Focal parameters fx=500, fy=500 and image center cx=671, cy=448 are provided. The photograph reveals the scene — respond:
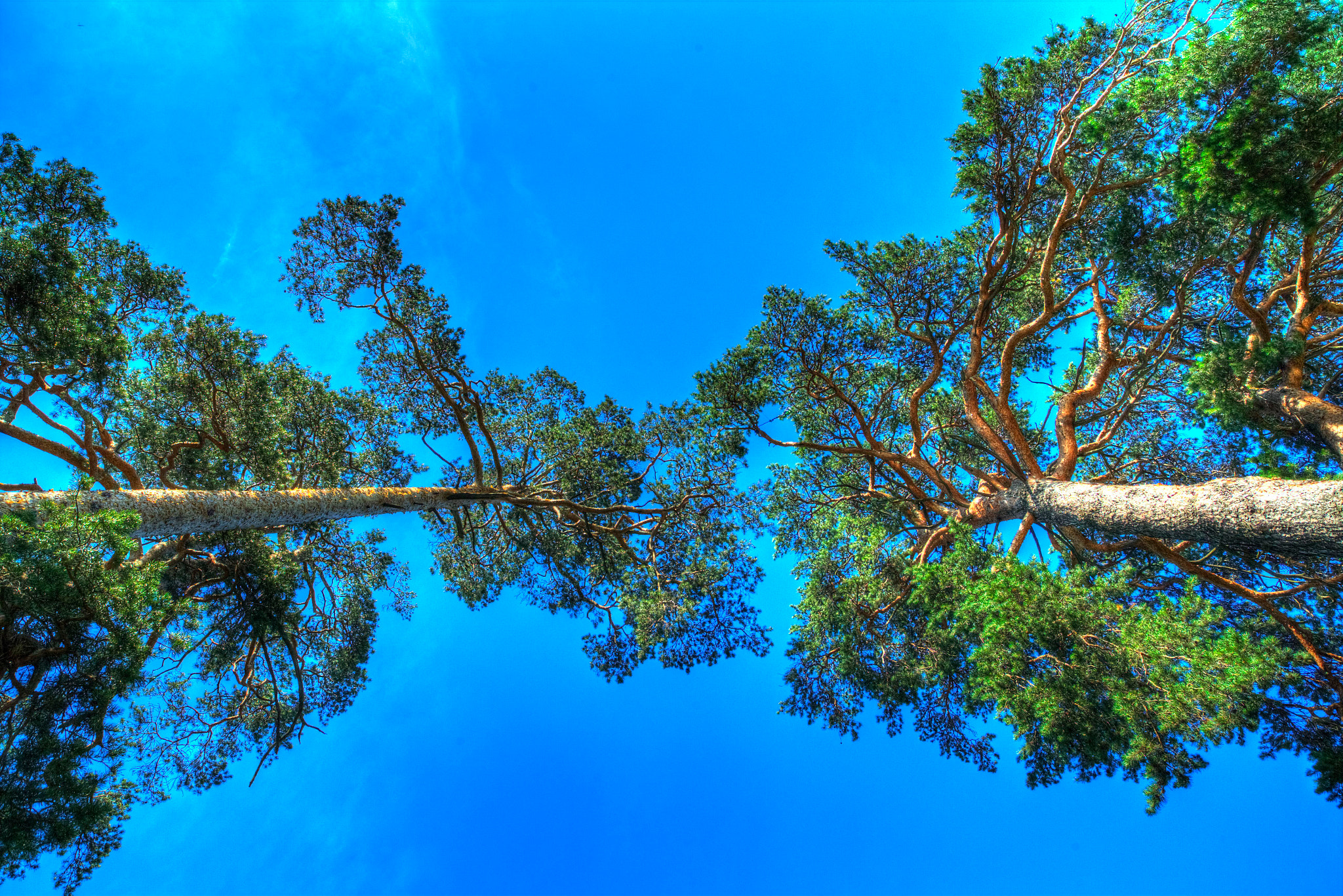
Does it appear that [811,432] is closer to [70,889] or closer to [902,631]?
[902,631]

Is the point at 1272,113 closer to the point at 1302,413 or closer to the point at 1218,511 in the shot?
the point at 1302,413

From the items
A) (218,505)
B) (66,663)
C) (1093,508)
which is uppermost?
(1093,508)

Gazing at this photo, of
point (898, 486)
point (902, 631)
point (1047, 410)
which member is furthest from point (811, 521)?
point (1047, 410)

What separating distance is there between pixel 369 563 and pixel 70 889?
28.4 feet

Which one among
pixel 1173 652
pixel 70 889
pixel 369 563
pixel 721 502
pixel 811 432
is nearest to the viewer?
pixel 1173 652

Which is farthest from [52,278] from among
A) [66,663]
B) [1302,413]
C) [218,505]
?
[1302,413]

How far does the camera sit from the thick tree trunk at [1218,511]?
5.23 metres

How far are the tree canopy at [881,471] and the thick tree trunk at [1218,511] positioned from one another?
40mm

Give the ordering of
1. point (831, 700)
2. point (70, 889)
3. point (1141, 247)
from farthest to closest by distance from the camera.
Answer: point (831, 700) → point (1141, 247) → point (70, 889)

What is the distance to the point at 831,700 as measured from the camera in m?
12.5

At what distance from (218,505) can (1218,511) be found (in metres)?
13.4

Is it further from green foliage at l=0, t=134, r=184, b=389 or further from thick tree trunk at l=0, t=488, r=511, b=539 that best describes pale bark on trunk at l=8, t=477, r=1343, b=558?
green foliage at l=0, t=134, r=184, b=389

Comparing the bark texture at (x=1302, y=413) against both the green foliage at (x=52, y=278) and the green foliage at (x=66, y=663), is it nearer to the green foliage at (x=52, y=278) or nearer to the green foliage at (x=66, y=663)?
the green foliage at (x=66, y=663)

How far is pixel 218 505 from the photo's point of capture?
746 cm
